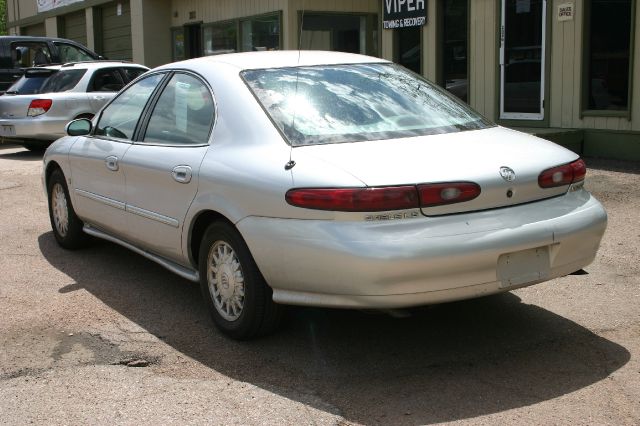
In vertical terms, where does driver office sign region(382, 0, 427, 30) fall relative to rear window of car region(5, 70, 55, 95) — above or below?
above

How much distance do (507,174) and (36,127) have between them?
10.8 m

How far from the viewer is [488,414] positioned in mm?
3656

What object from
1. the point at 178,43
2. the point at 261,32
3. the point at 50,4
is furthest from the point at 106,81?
the point at 50,4

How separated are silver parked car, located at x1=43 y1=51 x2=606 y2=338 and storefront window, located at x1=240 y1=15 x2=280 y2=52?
12.0 metres

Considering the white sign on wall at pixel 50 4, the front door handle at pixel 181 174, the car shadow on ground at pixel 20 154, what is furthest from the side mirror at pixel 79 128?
the white sign on wall at pixel 50 4

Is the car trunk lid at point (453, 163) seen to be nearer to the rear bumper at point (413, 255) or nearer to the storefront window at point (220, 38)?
the rear bumper at point (413, 255)

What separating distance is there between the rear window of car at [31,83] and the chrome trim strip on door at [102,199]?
826cm

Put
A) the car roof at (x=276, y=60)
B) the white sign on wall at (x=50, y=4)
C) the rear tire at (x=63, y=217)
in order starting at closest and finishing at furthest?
1. the car roof at (x=276, y=60)
2. the rear tire at (x=63, y=217)
3. the white sign on wall at (x=50, y=4)

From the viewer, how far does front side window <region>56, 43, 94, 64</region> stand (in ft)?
57.1

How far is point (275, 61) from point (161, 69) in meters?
0.98

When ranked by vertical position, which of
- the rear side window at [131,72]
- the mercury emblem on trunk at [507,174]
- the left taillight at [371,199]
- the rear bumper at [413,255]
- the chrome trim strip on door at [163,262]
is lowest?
the chrome trim strip on door at [163,262]

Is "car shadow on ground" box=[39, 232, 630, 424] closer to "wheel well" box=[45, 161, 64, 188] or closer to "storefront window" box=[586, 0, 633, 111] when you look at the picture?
"wheel well" box=[45, 161, 64, 188]

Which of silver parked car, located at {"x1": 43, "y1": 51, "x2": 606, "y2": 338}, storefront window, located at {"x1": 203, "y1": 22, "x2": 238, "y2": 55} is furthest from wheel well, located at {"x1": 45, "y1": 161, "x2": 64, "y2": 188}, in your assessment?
storefront window, located at {"x1": 203, "y1": 22, "x2": 238, "y2": 55}

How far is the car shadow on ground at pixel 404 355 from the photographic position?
383 centimetres
